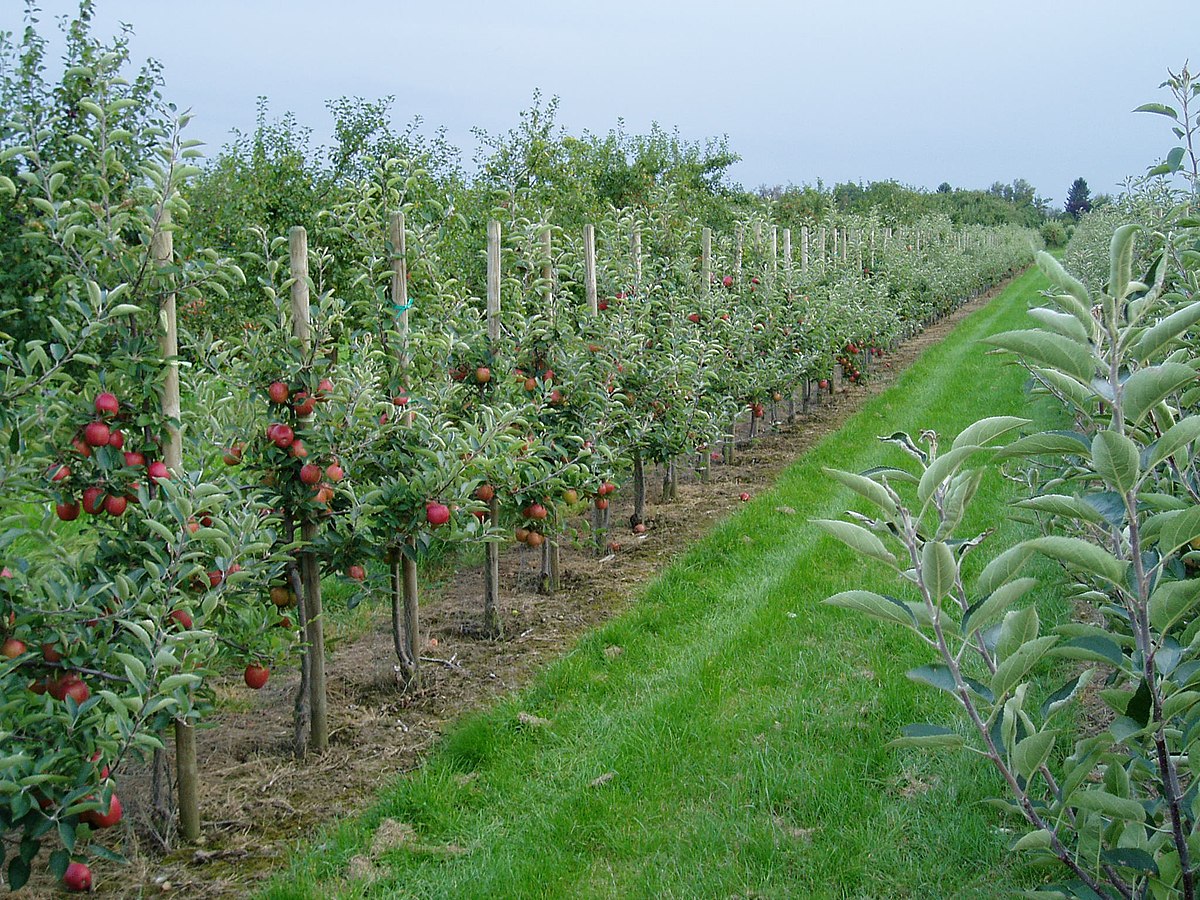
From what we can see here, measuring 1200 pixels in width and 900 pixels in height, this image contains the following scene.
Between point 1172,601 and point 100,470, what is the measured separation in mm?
2794

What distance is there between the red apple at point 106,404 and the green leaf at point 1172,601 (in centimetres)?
269

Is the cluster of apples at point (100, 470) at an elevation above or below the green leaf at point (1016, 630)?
above

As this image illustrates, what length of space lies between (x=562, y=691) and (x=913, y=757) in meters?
1.53

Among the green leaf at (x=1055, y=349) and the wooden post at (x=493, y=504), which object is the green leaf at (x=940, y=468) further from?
the wooden post at (x=493, y=504)

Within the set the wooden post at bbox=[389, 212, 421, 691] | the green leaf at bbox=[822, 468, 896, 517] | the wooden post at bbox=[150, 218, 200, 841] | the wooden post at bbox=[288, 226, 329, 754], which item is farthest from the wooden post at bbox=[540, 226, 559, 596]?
the green leaf at bbox=[822, 468, 896, 517]

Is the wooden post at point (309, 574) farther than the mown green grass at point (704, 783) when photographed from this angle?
Yes

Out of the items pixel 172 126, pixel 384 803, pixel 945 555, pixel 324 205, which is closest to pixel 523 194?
pixel 324 205

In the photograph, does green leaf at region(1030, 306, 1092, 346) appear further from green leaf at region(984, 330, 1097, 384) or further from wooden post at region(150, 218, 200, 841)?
wooden post at region(150, 218, 200, 841)

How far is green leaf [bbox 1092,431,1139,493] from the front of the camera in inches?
57.9

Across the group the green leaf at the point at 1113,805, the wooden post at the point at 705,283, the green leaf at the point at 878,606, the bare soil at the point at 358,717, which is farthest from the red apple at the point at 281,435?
the wooden post at the point at 705,283

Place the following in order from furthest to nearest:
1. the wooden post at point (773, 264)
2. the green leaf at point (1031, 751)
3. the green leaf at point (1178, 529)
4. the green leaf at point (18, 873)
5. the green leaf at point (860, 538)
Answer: the wooden post at point (773, 264) → the green leaf at point (18, 873) → the green leaf at point (1031, 751) → the green leaf at point (860, 538) → the green leaf at point (1178, 529)

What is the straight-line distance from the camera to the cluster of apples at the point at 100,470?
9.43 ft

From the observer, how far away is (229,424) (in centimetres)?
352

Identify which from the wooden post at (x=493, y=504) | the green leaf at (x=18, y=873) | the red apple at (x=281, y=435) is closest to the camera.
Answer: the green leaf at (x=18, y=873)
